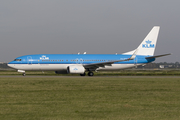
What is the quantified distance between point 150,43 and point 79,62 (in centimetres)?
1415

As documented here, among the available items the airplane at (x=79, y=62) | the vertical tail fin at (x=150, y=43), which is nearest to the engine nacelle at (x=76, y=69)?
the airplane at (x=79, y=62)

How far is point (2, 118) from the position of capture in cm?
883

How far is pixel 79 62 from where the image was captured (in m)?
42.7

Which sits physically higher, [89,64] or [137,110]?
[89,64]

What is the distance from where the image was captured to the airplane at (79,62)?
4144 cm

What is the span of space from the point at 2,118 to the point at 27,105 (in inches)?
98.4

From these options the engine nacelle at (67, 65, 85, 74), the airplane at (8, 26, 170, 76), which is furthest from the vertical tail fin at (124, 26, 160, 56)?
the engine nacelle at (67, 65, 85, 74)

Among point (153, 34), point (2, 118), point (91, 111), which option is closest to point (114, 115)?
point (91, 111)

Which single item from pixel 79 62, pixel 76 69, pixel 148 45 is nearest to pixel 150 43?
pixel 148 45

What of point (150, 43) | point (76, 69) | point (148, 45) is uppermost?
point (150, 43)

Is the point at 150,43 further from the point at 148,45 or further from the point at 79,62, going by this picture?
the point at 79,62

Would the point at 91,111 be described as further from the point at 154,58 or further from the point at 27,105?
the point at 154,58

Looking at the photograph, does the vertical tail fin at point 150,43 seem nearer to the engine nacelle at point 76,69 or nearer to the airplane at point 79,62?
the airplane at point 79,62

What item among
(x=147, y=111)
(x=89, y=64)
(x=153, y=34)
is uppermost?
(x=153, y=34)
